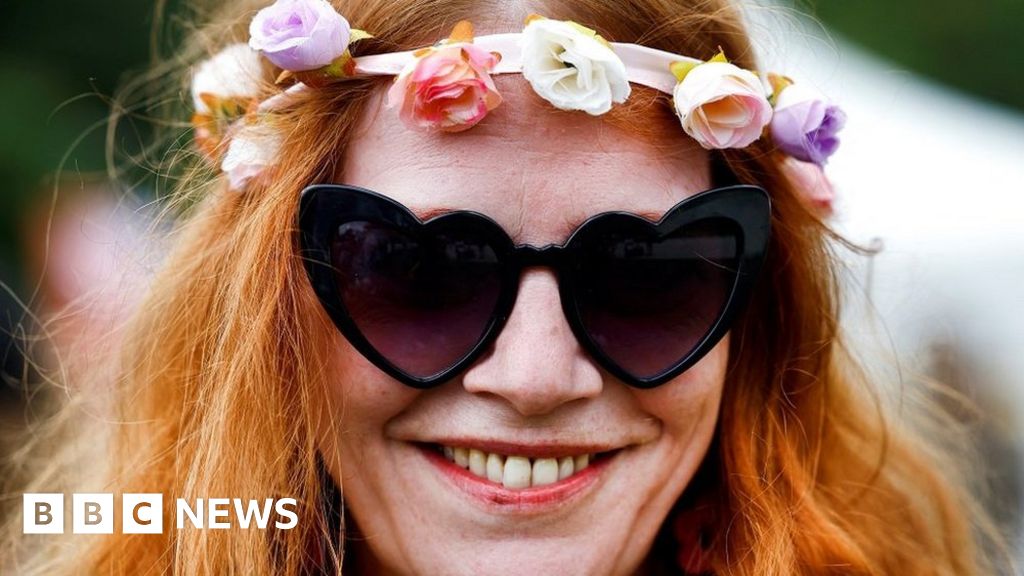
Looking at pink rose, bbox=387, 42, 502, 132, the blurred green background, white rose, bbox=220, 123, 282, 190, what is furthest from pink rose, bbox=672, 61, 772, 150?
the blurred green background

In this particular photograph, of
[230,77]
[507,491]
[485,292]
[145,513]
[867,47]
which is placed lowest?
[145,513]

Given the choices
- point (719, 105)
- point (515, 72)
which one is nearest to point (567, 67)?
point (515, 72)

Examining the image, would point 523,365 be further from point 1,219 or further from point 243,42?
point 1,219

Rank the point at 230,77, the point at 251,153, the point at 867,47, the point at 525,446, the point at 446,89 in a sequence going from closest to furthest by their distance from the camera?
the point at 446,89
the point at 525,446
the point at 251,153
the point at 230,77
the point at 867,47

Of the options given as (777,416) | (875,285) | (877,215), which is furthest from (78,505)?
(877,215)

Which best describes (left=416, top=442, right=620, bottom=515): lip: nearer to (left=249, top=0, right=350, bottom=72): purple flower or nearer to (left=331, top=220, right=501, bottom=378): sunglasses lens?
(left=331, top=220, right=501, bottom=378): sunglasses lens

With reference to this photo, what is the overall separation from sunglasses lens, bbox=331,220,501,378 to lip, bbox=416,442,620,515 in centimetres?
17

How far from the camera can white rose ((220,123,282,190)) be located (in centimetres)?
168

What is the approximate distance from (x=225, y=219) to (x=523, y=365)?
26.1 inches

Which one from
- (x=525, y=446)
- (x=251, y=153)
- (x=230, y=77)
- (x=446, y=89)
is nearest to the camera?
(x=446, y=89)

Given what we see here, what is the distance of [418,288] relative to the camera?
152 cm

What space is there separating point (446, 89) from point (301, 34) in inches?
11.1

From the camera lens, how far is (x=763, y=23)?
1914 millimetres

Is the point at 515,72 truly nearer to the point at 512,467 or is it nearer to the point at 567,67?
the point at 567,67
